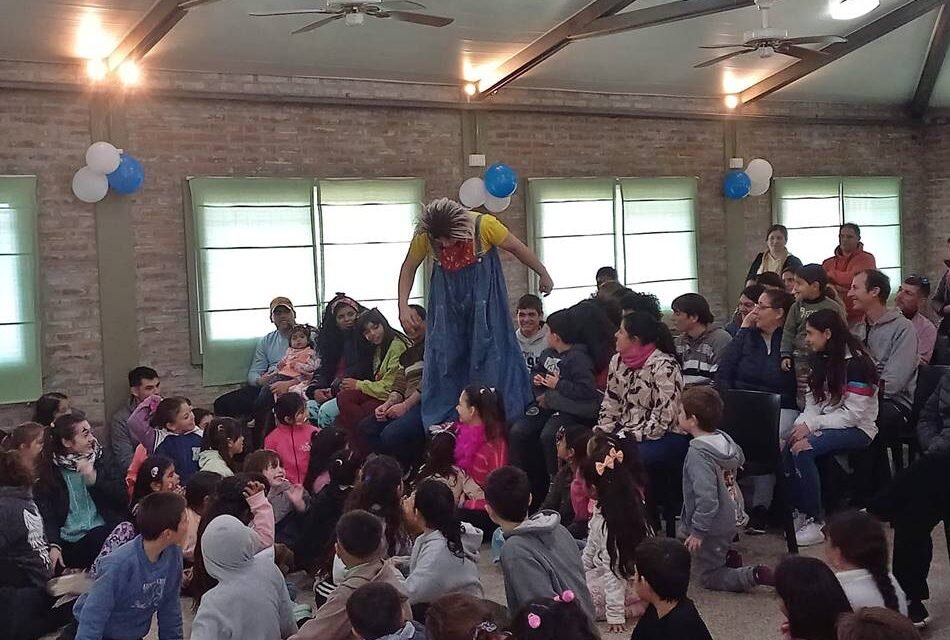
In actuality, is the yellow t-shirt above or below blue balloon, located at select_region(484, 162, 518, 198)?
below

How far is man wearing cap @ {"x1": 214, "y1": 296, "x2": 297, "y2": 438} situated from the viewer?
765 cm

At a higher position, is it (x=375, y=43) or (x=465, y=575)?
(x=375, y=43)

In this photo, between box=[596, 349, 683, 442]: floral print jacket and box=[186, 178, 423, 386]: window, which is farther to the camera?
box=[186, 178, 423, 386]: window

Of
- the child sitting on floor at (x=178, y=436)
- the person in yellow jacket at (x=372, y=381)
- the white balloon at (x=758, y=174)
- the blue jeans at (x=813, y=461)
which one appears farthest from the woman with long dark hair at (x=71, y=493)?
the white balloon at (x=758, y=174)

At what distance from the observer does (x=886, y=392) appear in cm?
526

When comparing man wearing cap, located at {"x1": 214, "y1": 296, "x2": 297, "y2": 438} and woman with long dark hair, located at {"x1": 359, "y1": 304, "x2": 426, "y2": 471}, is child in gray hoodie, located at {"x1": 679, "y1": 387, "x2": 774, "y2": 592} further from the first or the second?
man wearing cap, located at {"x1": 214, "y1": 296, "x2": 297, "y2": 438}

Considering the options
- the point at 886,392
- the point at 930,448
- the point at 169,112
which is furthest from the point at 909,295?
the point at 169,112

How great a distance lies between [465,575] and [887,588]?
1.32 metres

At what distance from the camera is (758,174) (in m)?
10.6

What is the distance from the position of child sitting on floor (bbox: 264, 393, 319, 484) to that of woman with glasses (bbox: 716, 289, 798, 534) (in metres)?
2.15

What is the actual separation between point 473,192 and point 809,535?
15.5 feet

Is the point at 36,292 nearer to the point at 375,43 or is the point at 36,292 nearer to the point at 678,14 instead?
the point at 375,43

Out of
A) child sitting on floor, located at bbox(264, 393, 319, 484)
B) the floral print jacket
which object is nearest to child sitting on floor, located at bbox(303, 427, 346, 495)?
child sitting on floor, located at bbox(264, 393, 319, 484)

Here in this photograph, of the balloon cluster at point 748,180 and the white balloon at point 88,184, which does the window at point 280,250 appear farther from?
the balloon cluster at point 748,180
